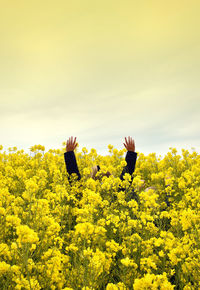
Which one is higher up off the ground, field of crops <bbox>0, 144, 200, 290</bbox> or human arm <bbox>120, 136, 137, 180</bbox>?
human arm <bbox>120, 136, 137, 180</bbox>

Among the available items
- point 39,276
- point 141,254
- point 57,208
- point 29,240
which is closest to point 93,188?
point 57,208

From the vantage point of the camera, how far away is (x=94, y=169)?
7137 millimetres

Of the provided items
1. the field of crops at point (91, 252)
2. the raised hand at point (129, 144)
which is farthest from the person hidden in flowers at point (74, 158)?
the field of crops at point (91, 252)

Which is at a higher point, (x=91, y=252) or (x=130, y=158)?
(x=130, y=158)

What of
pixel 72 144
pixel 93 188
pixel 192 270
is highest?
pixel 72 144

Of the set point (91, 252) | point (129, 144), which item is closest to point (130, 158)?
point (129, 144)

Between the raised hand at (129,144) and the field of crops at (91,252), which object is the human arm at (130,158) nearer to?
the raised hand at (129,144)

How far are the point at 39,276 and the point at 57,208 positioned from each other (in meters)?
1.44

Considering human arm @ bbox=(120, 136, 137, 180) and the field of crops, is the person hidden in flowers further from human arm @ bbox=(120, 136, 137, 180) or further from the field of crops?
the field of crops

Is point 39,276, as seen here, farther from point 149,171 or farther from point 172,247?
point 149,171

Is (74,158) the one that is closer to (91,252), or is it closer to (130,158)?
(130,158)

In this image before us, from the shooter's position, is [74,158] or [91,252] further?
[74,158]

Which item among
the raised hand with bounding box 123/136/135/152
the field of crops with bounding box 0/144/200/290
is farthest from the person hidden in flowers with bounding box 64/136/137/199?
the field of crops with bounding box 0/144/200/290

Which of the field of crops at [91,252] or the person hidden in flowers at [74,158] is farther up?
the person hidden in flowers at [74,158]
